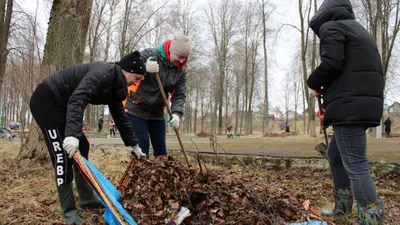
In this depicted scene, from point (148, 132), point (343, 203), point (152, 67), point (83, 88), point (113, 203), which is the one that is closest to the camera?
point (113, 203)

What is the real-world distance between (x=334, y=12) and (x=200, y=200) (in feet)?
6.15

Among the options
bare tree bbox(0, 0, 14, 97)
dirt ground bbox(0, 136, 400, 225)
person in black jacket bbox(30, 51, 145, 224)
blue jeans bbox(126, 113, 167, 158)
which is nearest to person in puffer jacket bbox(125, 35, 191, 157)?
blue jeans bbox(126, 113, 167, 158)

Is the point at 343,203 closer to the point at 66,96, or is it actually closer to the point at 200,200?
the point at 200,200

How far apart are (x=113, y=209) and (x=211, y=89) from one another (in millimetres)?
37636

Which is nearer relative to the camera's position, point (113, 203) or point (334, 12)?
point (113, 203)

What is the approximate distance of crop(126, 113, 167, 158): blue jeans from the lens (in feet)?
11.4

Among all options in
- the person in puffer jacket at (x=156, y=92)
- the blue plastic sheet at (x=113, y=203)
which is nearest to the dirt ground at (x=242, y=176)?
the blue plastic sheet at (x=113, y=203)

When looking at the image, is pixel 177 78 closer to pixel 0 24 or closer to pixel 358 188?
pixel 358 188

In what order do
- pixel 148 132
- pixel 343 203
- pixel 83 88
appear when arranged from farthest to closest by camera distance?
pixel 148 132
pixel 343 203
pixel 83 88

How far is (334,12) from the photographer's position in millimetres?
2621

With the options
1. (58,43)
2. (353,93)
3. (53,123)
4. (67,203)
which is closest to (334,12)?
(353,93)

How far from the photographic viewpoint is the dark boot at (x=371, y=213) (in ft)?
7.86

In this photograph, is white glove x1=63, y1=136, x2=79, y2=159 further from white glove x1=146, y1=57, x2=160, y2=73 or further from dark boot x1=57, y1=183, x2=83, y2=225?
white glove x1=146, y1=57, x2=160, y2=73

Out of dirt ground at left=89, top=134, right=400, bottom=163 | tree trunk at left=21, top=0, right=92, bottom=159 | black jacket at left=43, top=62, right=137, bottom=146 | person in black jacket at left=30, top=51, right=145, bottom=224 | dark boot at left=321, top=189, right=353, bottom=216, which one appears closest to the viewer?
black jacket at left=43, top=62, right=137, bottom=146
